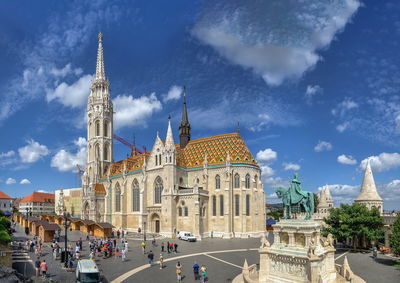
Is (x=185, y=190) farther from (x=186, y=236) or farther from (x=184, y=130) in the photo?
(x=184, y=130)

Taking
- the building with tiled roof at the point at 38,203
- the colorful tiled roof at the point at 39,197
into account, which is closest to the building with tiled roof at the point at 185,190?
the building with tiled roof at the point at 38,203

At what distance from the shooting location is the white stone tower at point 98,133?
6438cm

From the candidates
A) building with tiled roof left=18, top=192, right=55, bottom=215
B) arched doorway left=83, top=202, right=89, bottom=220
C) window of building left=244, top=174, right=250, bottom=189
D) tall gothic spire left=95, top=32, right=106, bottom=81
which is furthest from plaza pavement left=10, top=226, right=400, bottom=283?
building with tiled roof left=18, top=192, right=55, bottom=215

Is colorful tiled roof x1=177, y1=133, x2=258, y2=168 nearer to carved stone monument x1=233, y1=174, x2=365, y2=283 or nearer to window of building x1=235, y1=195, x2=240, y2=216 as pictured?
window of building x1=235, y1=195, x2=240, y2=216

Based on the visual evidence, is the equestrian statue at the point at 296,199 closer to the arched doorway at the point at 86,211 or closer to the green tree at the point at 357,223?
the green tree at the point at 357,223

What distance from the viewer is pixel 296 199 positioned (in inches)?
762

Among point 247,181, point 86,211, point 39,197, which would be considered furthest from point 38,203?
point 247,181

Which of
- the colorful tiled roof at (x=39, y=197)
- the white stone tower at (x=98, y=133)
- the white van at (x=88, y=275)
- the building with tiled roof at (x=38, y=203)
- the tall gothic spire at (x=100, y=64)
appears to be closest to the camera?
the white van at (x=88, y=275)

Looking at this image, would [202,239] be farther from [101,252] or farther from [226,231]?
[101,252]

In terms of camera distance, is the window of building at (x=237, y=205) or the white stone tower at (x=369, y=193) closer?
the white stone tower at (x=369, y=193)

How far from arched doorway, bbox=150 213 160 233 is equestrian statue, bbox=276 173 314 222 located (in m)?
33.2

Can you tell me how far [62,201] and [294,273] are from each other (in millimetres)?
86951

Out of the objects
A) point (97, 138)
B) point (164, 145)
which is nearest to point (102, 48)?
point (97, 138)

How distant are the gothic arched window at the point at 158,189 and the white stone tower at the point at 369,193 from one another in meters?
30.4
